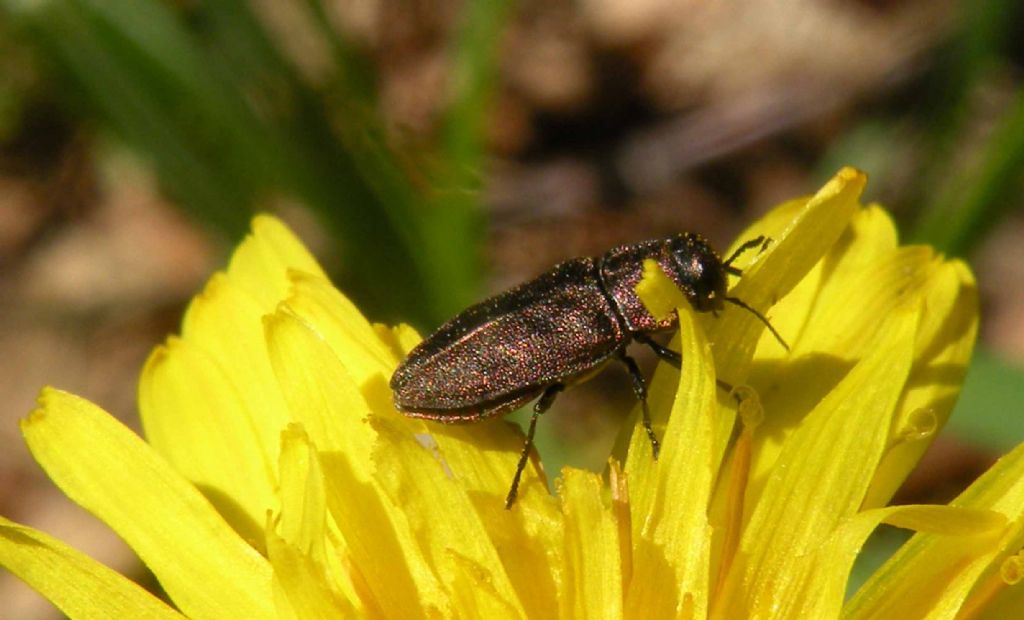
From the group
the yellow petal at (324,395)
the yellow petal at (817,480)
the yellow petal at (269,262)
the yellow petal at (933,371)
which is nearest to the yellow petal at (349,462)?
the yellow petal at (324,395)

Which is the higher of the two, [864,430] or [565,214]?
[565,214]

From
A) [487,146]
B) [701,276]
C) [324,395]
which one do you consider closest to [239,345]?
[324,395]

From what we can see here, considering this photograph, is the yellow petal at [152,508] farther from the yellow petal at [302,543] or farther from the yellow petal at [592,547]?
the yellow petal at [592,547]

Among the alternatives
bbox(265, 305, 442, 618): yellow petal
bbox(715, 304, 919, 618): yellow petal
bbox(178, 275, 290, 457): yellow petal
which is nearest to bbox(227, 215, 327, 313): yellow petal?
bbox(178, 275, 290, 457): yellow petal

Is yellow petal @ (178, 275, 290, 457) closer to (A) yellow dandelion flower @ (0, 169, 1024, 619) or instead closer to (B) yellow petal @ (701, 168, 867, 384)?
(A) yellow dandelion flower @ (0, 169, 1024, 619)

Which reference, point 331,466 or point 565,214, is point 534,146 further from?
point 331,466

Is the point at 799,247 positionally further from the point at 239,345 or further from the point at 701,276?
the point at 239,345

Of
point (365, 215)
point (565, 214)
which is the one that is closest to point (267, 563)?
point (365, 215)
